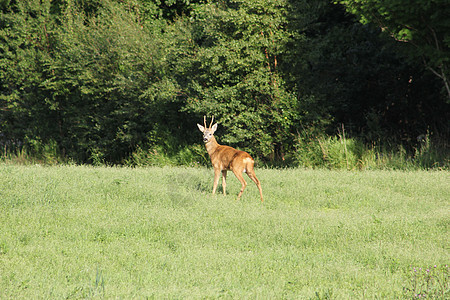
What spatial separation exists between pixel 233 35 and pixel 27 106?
35.9 feet

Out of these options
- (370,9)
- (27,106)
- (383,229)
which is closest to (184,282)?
(383,229)

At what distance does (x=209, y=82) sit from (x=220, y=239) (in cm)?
1053

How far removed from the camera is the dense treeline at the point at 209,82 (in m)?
16.2

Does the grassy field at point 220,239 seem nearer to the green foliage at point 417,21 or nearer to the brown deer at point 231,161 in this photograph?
the brown deer at point 231,161

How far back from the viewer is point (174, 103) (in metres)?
18.5

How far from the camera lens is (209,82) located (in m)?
17.1

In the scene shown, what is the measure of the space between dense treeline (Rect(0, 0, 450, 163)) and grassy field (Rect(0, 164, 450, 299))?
215 inches

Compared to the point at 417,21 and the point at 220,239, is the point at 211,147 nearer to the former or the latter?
the point at 220,239

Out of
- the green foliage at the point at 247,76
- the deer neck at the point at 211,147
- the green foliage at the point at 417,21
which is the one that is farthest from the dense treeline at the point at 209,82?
the deer neck at the point at 211,147

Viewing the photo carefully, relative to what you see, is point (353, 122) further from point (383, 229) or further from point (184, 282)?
point (184, 282)

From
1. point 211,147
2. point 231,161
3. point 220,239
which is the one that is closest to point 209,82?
point 211,147

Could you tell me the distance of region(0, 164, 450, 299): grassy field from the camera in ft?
17.7

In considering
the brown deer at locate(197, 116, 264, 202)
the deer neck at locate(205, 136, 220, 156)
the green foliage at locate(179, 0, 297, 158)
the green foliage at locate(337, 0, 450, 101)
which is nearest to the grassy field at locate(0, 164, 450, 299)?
the brown deer at locate(197, 116, 264, 202)

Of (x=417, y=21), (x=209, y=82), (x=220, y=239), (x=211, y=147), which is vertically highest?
(x=417, y=21)
